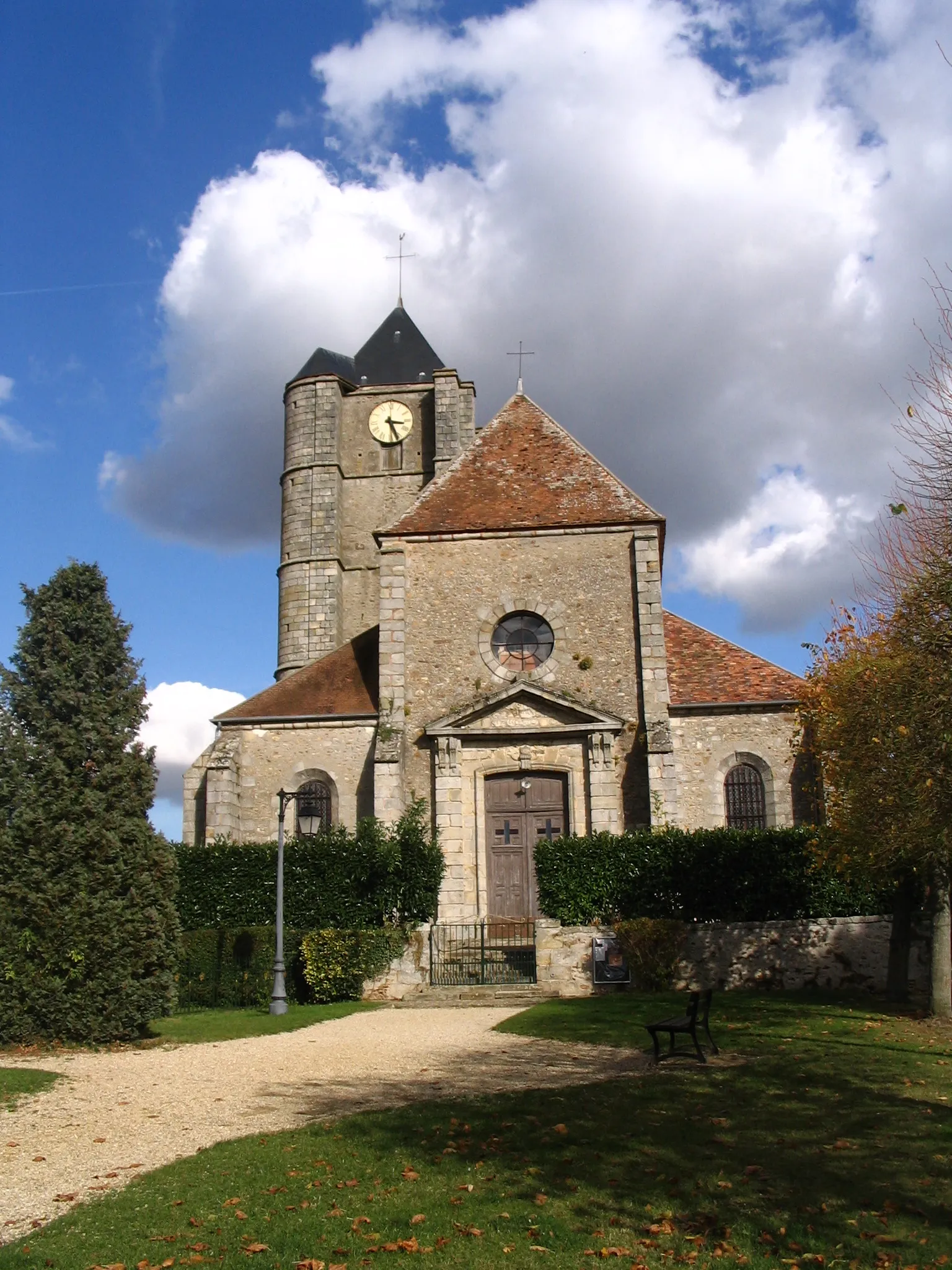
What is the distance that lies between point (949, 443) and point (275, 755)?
52.0 feet

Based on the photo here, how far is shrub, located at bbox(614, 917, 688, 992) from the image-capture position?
15.8 meters

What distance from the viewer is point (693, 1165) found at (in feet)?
21.3

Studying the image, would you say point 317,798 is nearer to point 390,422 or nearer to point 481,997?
point 481,997

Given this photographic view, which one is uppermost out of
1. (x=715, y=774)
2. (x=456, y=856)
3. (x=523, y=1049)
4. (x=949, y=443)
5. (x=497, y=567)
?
(x=497, y=567)

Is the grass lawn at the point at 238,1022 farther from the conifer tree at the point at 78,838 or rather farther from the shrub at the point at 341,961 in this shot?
the conifer tree at the point at 78,838

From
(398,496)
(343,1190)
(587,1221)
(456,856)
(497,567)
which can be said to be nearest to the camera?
(587,1221)

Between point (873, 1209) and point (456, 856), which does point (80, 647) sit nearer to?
point (456, 856)

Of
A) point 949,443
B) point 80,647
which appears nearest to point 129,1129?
point 80,647

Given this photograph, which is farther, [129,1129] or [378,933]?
[378,933]

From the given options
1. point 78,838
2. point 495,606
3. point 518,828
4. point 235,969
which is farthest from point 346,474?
point 78,838

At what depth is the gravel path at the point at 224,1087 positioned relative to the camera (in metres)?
7.02

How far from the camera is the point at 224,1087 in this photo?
9.66 metres

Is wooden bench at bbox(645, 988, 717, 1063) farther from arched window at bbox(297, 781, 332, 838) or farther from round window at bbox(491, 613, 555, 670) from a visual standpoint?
arched window at bbox(297, 781, 332, 838)

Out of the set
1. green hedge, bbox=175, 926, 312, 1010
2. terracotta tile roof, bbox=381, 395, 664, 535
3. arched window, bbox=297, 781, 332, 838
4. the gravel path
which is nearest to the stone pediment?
arched window, bbox=297, 781, 332, 838
